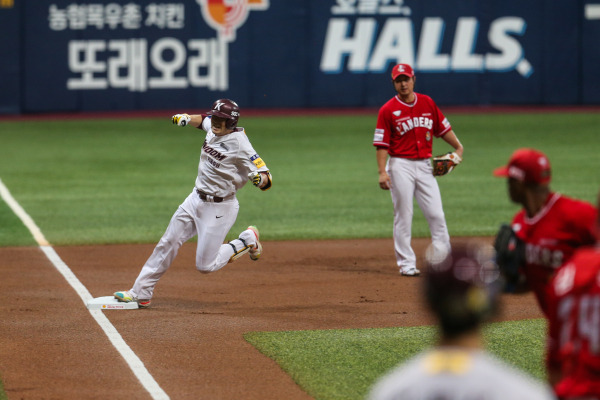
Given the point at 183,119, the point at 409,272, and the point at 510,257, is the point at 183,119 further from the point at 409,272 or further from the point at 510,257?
the point at 510,257

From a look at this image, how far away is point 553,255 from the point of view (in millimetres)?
4746

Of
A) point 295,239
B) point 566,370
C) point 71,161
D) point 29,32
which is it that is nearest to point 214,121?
point 295,239

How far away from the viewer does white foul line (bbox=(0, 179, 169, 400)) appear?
22.5ft

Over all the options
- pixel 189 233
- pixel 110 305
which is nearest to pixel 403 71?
pixel 189 233

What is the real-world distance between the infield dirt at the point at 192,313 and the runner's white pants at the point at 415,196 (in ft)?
1.68

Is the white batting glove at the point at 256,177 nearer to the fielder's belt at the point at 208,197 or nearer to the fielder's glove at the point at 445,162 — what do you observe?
the fielder's belt at the point at 208,197

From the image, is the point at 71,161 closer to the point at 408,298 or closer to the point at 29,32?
the point at 29,32

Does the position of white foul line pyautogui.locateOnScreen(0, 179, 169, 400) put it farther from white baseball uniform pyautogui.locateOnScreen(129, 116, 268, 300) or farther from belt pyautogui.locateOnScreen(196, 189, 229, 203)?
belt pyautogui.locateOnScreen(196, 189, 229, 203)

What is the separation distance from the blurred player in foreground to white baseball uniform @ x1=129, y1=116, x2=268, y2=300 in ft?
19.0

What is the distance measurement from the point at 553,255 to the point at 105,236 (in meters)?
9.59

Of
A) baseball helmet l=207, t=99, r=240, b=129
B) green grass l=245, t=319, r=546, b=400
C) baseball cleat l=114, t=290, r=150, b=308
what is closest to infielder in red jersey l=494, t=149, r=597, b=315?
green grass l=245, t=319, r=546, b=400

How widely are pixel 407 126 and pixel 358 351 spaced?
11.3ft

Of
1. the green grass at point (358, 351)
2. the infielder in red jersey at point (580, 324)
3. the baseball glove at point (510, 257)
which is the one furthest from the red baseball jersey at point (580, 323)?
the green grass at point (358, 351)

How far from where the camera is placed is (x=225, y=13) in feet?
92.0
